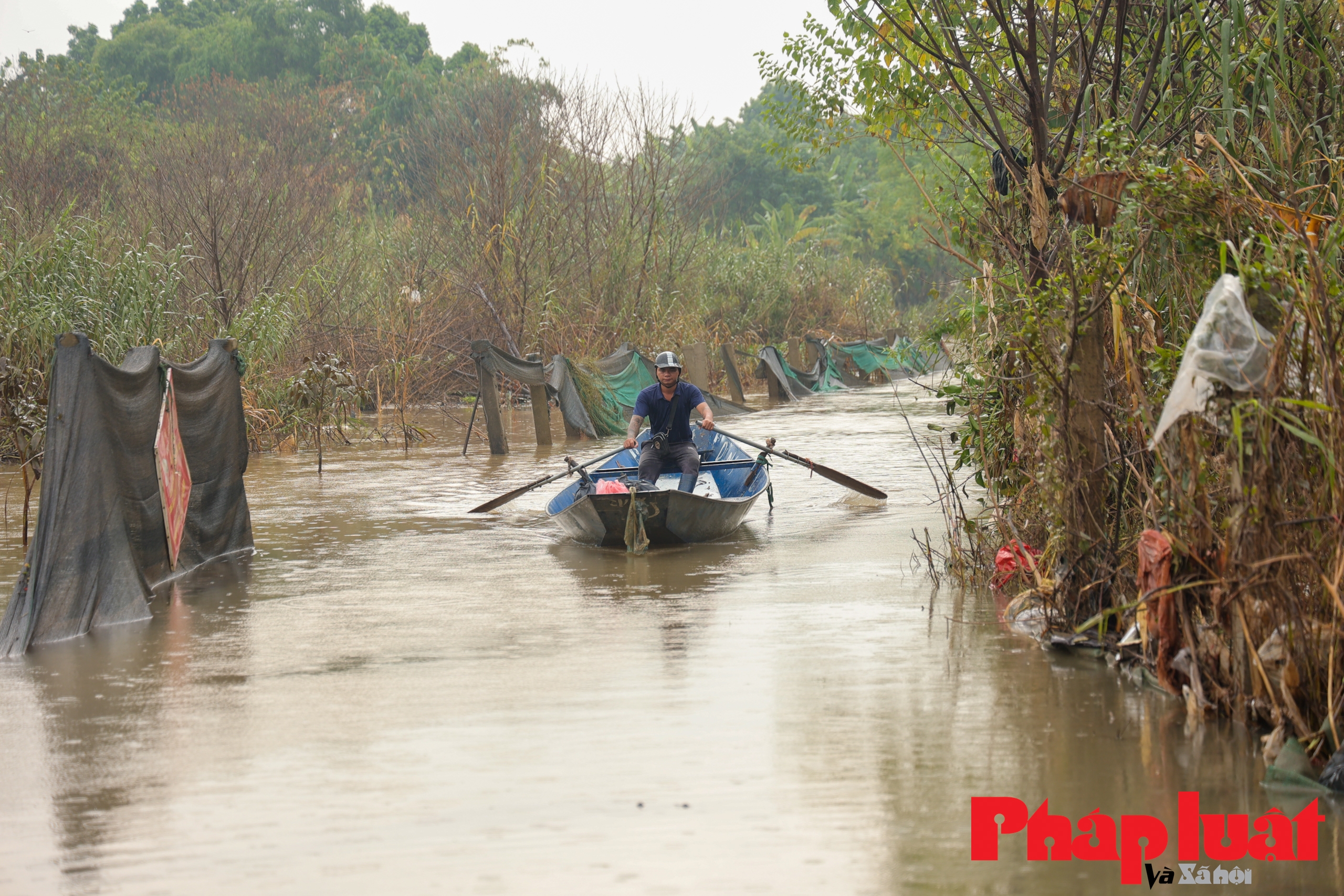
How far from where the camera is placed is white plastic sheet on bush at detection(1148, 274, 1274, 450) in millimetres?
4387

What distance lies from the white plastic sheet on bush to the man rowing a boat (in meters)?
6.93

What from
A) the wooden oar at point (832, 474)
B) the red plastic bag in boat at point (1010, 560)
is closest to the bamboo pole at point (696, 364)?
the wooden oar at point (832, 474)

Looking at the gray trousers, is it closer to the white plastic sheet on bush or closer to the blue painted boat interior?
the blue painted boat interior

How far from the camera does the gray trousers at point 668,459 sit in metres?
11.4

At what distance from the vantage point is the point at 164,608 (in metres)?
7.90

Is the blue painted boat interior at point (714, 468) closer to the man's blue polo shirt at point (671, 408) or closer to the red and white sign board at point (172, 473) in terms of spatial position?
the man's blue polo shirt at point (671, 408)

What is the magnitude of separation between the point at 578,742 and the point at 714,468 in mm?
7162

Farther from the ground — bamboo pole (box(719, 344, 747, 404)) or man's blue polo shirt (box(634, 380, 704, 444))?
bamboo pole (box(719, 344, 747, 404))

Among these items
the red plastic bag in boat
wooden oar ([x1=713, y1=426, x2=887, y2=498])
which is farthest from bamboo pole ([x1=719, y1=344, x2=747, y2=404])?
the red plastic bag in boat

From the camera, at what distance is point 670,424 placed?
1152 cm

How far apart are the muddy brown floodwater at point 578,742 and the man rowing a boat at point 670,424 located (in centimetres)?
255

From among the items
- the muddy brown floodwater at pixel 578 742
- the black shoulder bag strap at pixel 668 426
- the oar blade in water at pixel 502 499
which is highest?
the black shoulder bag strap at pixel 668 426

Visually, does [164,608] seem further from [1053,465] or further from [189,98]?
[189,98]

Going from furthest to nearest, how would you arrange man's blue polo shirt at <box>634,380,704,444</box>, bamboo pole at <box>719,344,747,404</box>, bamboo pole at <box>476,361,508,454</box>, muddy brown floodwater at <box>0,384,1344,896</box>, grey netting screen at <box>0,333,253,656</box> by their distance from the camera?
bamboo pole at <box>719,344,747,404</box>
bamboo pole at <box>476,361,508,454</box>
man's blue polo shirt at <box>634,380,704,444</box>
grey netting screen at <box>0,333,253,656</box>
muddy brown floodwater at <box>0,384,1344,896</box>
